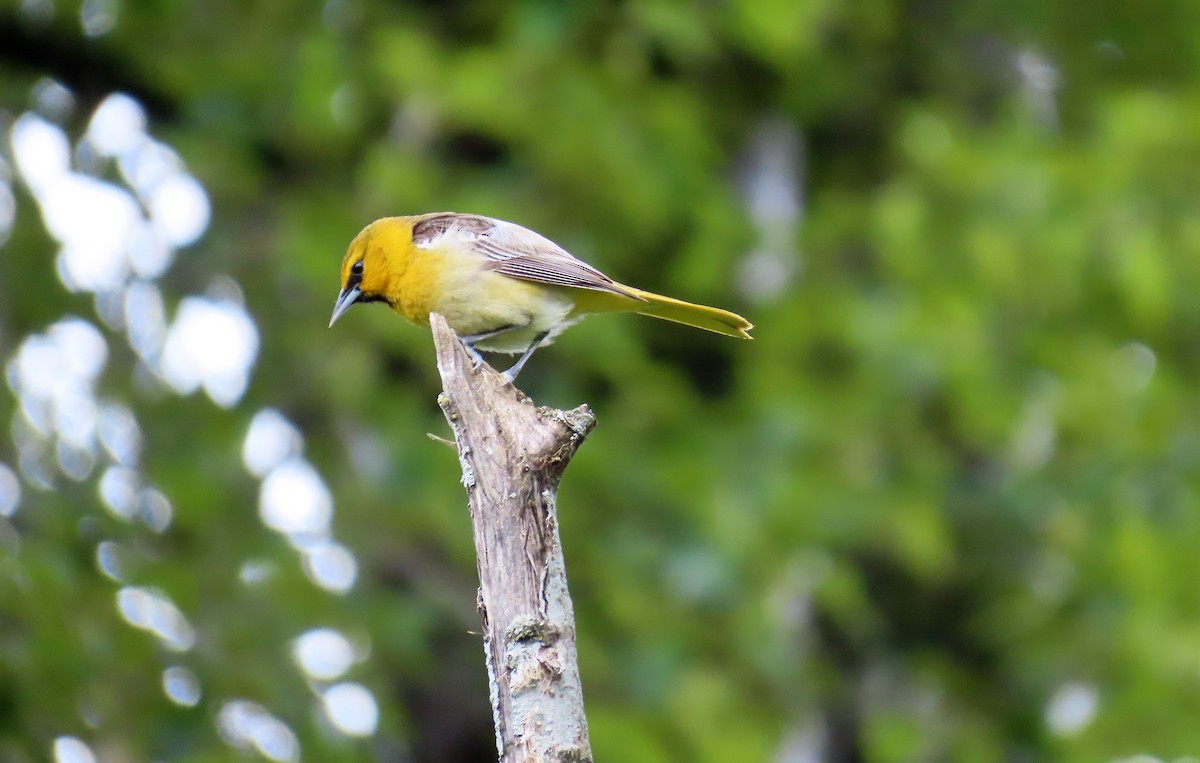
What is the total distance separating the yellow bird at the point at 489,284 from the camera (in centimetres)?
471

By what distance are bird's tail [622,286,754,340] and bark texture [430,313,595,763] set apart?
4.89 feet

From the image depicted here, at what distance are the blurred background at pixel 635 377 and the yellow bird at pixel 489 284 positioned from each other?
136 cm

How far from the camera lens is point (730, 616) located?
6.37m

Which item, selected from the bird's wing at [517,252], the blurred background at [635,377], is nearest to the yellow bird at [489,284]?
the bird's wing at [517,252]

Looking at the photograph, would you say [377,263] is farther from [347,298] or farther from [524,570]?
[524,570]

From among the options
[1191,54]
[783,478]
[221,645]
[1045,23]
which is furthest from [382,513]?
[1191,54]

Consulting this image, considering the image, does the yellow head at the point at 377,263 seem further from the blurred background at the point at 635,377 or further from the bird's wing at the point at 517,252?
the blurred background at the point at 635,377

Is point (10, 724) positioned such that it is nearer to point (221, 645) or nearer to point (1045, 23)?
point (221, 645)

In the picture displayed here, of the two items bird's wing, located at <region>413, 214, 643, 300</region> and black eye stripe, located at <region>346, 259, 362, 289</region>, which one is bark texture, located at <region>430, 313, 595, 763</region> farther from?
black eye stripe, located at <region>346, 259, 362, 289</region>

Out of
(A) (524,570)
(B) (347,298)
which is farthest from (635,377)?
(A) (524,570)

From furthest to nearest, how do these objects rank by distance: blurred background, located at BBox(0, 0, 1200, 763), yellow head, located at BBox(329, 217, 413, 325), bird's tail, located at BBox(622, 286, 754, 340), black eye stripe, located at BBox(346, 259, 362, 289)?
blurred background, located at BBox(0, 0, 1200, 763) < black eye stripe, located at BBox(346, 259, 362, 289) < yellow head, located at BBox(329, 217, 413, 325) < bird's tail, located at BBox(622, 286, 754, 340)

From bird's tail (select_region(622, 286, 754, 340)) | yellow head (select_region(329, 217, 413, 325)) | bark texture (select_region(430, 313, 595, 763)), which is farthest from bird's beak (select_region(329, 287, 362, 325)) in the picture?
bark texture (select_region(430, 313, 595, 763))

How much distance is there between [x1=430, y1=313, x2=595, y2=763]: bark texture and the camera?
2.72 metres

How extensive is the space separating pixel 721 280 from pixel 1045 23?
2.73m
